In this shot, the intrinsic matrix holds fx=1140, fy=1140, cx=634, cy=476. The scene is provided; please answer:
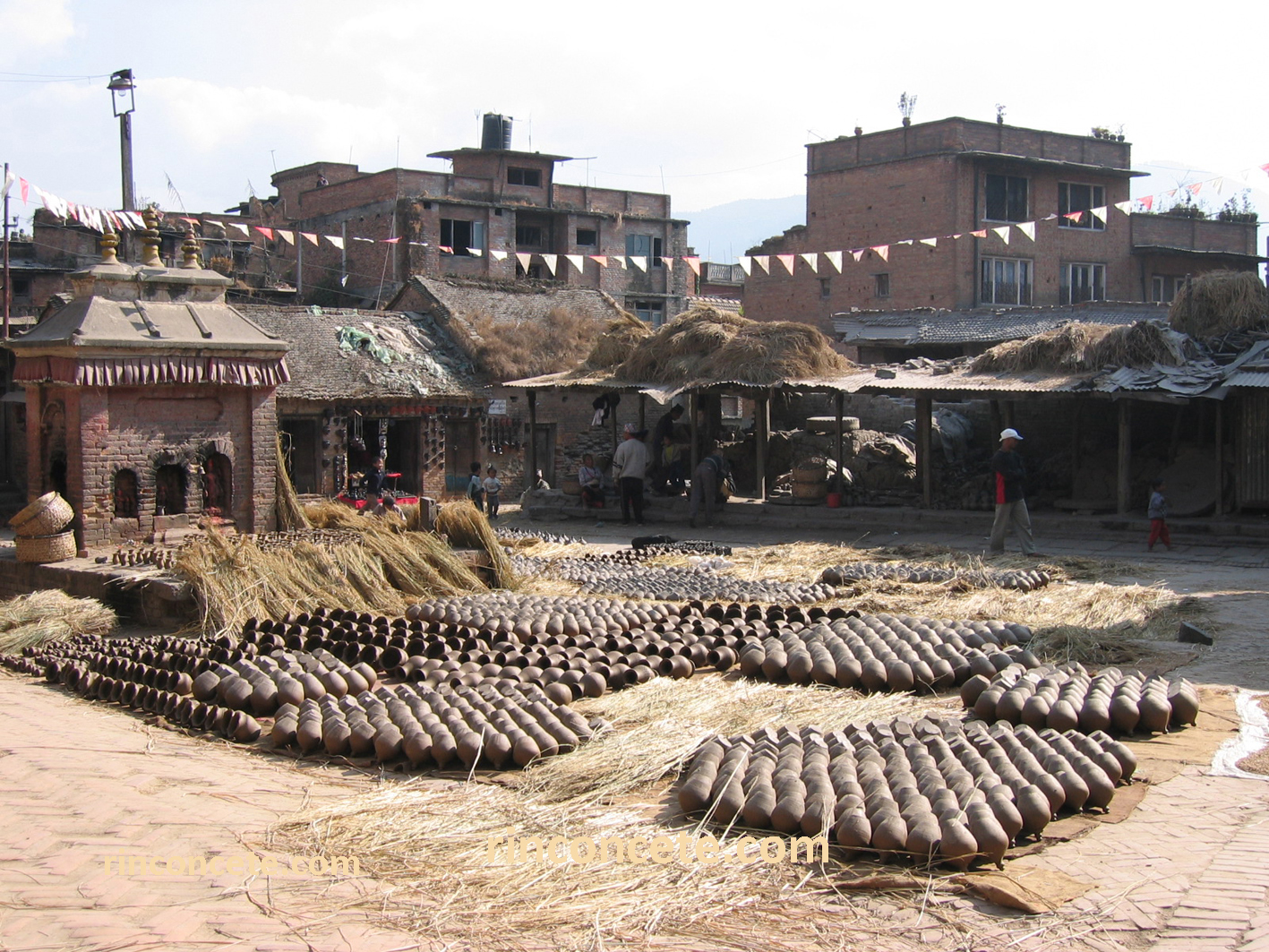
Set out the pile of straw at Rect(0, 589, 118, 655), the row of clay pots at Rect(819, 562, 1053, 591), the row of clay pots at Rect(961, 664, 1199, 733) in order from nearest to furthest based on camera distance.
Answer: the row of clay pots at Rect(961, 664, 1199, 733) < the pile of straw at Rect(0, 589, 118, 655) < the row of clay pots at Rect(819, 562, 1053, 591)

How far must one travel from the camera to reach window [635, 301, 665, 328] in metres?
40.0

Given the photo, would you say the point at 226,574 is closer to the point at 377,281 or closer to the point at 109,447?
the point at 109,447

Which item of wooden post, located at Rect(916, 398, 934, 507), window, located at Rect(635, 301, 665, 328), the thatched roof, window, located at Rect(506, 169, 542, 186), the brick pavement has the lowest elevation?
the brick pavement

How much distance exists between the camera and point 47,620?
10.3 meters

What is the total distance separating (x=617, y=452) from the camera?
1864 cm

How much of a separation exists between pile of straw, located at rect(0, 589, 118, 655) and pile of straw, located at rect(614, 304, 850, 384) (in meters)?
10.2

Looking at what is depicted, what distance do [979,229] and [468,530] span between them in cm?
2746

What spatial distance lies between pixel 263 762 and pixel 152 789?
79 centimetres

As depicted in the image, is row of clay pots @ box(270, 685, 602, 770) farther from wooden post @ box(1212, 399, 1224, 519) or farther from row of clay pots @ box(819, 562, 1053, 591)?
wooden post @ box(1212, 399, 1224, 519)

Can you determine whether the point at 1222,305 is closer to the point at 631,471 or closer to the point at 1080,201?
the point at 631,471

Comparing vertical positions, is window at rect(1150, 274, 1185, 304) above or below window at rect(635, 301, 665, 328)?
above

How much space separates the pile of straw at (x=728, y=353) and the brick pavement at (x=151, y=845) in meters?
12.2

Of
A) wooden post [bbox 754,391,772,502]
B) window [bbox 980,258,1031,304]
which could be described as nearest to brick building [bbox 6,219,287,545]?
wooden post [bbox 754,391,772,502]

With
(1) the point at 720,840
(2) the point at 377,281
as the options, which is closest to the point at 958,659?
(1) the point at 720,840
